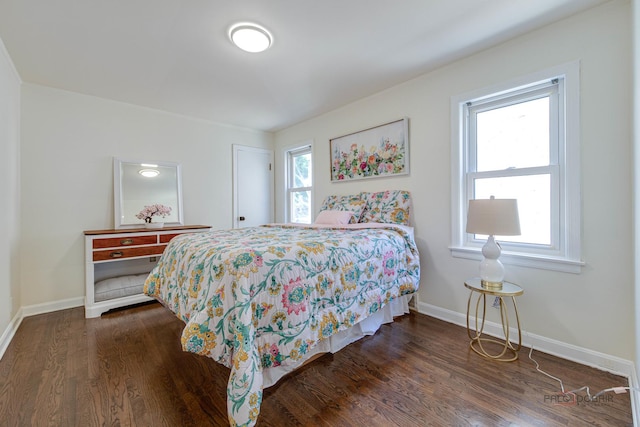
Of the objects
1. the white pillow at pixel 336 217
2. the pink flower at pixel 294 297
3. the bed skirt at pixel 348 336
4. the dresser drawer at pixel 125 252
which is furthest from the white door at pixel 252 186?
the pink flower at pixel 294 297

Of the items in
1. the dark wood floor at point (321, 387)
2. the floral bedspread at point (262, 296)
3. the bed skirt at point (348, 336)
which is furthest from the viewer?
the bed skirt at point (348, 336)

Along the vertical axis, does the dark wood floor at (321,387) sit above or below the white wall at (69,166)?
below

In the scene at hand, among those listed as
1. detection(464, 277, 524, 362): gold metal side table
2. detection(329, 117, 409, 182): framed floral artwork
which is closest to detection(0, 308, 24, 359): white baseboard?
detection(329, 117, 409, 182): framed floral artwork

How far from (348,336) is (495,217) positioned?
4.25 ft

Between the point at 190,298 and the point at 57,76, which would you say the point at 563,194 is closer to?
the point at 190,298

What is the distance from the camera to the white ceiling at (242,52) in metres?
1.74

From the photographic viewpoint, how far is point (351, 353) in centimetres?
193

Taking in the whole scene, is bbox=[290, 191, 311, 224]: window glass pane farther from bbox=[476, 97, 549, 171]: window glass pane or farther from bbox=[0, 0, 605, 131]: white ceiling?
bbox=[476, 97, 549, 171]: window glass pane

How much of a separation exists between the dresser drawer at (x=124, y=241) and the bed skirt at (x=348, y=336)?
226 cm

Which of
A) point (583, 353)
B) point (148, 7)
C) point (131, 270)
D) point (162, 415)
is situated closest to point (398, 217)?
point (583, 353)

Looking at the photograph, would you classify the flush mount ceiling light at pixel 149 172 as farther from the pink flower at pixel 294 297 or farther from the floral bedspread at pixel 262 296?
the pink flower at pixel 294 297

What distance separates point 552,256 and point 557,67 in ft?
4.38

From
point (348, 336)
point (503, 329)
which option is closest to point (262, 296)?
point (348, 336)

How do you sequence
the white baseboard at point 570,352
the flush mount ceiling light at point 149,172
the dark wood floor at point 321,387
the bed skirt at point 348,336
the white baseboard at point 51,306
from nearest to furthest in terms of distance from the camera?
the dark wood floor at point 321,387, the bed skirt at point 348,336, the white baseboard at point 570,352, the white baseboard at point 51,306, the flush mount ceiling light at point 149,172
